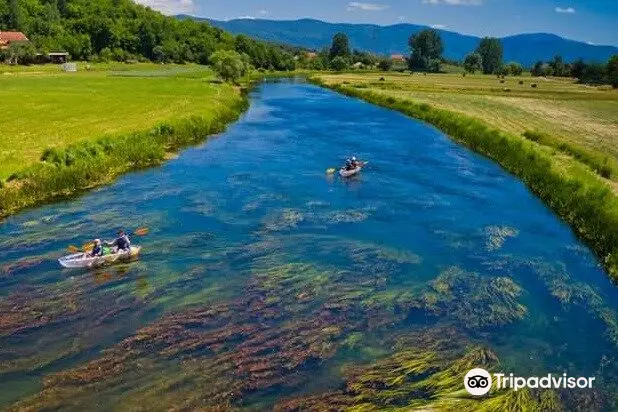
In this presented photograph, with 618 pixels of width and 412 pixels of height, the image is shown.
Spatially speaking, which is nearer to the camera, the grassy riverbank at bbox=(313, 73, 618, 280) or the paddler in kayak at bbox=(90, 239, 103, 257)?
the paddler in kayak at bbox=(90, 239, 103, 257)

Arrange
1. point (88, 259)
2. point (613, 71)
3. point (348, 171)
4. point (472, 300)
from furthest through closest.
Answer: point (613, 71), point (348, 171), point (88, 259), point (472, 300)

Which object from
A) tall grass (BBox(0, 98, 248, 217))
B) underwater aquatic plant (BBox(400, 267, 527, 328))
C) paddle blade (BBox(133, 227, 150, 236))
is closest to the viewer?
underwater aquatic plant (BBox(400, 267, 527, 328))

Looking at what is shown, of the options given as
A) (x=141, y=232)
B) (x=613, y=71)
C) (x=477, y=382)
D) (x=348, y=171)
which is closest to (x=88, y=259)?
(x=141, y=232)

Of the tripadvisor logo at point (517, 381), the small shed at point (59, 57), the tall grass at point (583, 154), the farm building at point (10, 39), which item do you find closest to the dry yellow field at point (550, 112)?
the tall grass at point (583, 154)

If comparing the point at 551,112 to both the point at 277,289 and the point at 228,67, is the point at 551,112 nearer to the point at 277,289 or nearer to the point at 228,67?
the point at 228,67

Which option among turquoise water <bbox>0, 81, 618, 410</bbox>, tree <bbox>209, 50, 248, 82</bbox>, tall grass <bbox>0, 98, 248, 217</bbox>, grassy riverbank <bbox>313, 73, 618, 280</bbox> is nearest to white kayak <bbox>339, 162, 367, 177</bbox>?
turquoise water <bbox>0, 81, 618, 410</bbox>

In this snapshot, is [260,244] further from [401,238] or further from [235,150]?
[235,150]

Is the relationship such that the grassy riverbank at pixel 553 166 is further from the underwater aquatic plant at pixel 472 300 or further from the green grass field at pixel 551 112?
the underwater aquatic plant at pixel 472 300

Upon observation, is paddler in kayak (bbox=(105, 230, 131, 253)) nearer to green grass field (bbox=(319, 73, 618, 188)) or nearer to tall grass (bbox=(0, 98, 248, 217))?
tall grass (bbox=(0, 98, 248, 217))
